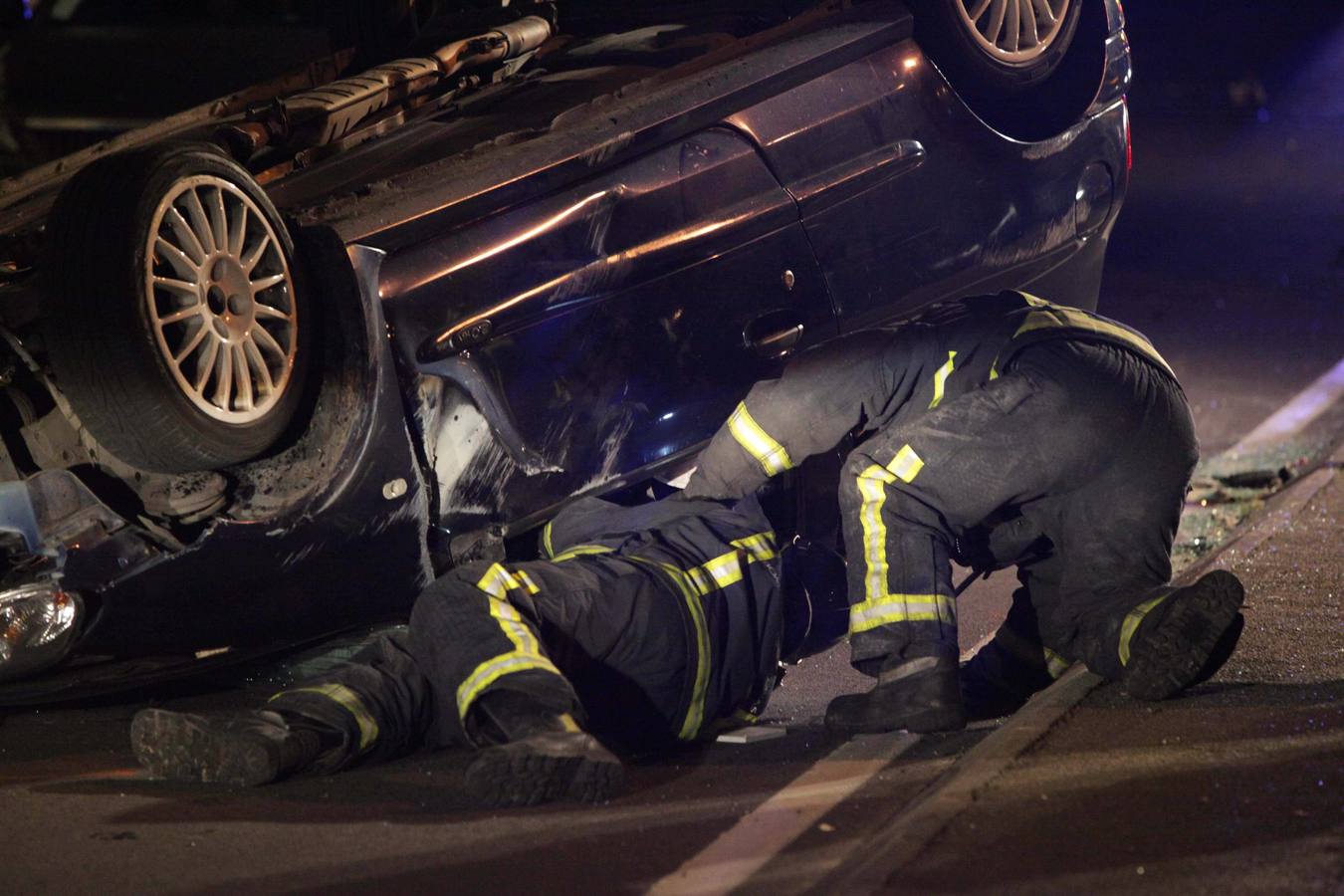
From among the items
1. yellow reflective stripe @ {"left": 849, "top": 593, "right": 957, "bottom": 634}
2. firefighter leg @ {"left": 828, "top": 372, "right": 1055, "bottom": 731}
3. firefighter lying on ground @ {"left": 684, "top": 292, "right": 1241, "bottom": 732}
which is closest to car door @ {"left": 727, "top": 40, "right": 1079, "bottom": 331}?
firefighter lying on ground @ {"left": 684, "top": 292, "right": 1241, "bottom": 732}

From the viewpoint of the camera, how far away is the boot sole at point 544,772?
11.4 ft

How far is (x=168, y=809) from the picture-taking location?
142 inches

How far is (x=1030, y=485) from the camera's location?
165 inches

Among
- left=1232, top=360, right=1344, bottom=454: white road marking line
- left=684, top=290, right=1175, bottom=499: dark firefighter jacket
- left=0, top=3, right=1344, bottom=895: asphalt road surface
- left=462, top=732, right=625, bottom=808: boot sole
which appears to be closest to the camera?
left=0, top=3, right=1344, bottom=895: asphalt road surface

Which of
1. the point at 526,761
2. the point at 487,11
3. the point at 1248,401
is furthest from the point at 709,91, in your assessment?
the point at 1248,401

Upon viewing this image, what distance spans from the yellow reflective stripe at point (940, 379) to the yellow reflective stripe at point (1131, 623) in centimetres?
74

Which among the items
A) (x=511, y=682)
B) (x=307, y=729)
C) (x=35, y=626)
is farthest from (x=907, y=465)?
(x=35, y=626)

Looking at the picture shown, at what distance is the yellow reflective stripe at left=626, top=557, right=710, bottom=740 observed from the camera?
13.3 feet

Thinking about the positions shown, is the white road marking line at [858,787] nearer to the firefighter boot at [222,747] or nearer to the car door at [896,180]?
the firefighter boot at [222,747]

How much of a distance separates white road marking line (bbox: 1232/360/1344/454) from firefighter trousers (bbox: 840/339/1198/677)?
315cm

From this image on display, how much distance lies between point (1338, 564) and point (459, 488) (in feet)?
9.22

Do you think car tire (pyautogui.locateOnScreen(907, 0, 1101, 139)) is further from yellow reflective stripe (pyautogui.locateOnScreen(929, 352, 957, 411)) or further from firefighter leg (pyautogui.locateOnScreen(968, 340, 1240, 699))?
firefighter leg (pyautogui.locateOnScreen(968, 340, 1240, 699))

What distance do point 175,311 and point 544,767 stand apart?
4.38 feet

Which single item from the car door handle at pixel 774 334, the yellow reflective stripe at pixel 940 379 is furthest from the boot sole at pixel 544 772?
the car door handle at pixel 774 334
